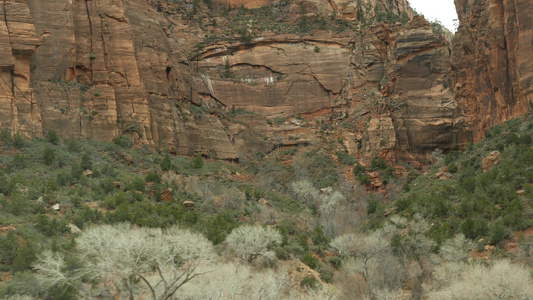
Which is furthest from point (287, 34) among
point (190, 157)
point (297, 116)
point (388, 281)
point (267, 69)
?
point (388, 281)

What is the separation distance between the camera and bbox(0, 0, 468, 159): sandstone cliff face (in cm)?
5319

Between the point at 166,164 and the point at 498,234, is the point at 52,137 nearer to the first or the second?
the point at 166,164

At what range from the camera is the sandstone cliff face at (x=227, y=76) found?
2094 inches

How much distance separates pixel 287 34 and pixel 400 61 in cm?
1634

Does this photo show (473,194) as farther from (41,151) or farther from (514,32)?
(41,151)

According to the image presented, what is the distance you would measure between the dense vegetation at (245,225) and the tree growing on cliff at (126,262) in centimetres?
10

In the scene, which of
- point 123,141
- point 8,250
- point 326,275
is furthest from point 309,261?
point 123,141

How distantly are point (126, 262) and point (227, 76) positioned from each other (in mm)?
53059

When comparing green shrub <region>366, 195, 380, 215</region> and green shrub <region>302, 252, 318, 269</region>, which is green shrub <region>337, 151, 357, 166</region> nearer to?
green shrub <region>366, 195, 380, 215</region>

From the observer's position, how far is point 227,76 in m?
77.1

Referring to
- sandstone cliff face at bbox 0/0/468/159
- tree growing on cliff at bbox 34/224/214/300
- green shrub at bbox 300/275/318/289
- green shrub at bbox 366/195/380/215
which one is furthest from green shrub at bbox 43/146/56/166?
green shrub at bbox 366/195/380/215

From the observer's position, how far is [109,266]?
25656mm

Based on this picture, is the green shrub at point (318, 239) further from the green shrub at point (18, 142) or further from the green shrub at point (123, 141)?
the green shrub at point (18, 142)

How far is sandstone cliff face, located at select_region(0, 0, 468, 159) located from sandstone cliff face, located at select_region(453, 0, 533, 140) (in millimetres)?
4861
